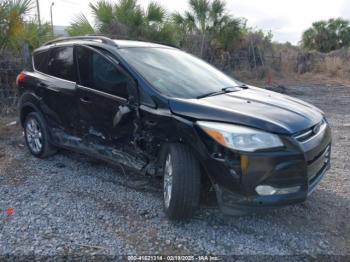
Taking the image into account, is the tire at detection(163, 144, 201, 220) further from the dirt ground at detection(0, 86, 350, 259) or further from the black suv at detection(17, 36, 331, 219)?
the dirt ground at detection(0, 86, 350, 259)

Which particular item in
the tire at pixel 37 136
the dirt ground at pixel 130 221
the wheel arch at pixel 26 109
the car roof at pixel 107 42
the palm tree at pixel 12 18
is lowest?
the dirt ground at pixel 130 221

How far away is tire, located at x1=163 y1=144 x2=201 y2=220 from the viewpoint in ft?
10.0

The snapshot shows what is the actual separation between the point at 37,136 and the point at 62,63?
1131 millimetres

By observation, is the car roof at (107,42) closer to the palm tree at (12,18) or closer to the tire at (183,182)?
the tire at (183,182)

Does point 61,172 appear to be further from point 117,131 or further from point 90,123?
point 117,131

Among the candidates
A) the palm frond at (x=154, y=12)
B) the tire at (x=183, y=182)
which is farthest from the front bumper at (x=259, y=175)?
the palm frond at (x=154, y=12)

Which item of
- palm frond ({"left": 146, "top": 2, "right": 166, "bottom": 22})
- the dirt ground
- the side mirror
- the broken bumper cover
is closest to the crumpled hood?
the side mirror

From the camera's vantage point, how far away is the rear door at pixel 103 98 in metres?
3.62

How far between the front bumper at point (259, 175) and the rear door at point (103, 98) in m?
1.10

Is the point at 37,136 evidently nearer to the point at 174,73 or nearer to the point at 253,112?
the point at 174,73

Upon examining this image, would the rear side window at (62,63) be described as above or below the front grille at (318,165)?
above

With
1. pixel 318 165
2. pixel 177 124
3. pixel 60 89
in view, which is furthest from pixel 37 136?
pixel 318 165

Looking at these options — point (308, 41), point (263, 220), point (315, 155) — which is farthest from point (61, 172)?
point (308, 41)

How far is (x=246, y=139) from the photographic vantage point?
2.82 m
